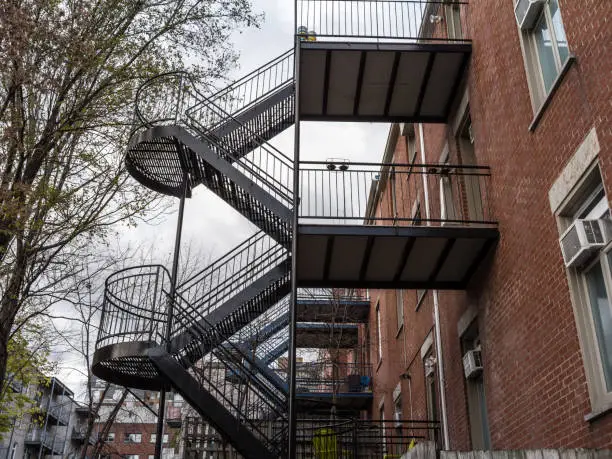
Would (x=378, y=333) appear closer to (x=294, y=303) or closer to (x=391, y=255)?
(x=391, y=255)

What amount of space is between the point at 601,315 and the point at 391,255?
4205 millimetres

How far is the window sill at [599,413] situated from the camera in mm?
5438

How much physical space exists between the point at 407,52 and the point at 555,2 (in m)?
3.79

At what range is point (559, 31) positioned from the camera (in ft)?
23.9

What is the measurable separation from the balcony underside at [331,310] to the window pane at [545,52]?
15878 mm

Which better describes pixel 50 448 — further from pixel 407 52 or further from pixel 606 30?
pixel 606 30

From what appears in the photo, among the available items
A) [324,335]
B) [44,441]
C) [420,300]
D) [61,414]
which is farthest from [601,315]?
[61,414]

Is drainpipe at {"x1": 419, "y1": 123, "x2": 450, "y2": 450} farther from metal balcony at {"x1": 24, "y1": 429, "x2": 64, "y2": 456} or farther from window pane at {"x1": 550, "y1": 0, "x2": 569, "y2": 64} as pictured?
metal balcony at {"x1": 24, "y1": 429, "x2": 64, "y2": 456}

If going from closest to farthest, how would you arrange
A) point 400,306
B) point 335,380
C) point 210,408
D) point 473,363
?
point 210,408 < point 473,363 < point 400,306 < point 335,380

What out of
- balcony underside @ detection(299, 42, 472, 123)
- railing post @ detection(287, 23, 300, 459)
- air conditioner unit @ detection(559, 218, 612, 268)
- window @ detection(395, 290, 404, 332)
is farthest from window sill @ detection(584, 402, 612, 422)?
window @ detection(395, 290, 404, 332)

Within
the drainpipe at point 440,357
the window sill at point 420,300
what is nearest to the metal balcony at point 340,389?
the window sill at point 420,300

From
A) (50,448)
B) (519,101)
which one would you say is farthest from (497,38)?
(50,448)

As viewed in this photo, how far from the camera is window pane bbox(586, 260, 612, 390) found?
589cm

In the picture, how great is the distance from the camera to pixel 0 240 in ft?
31.4
